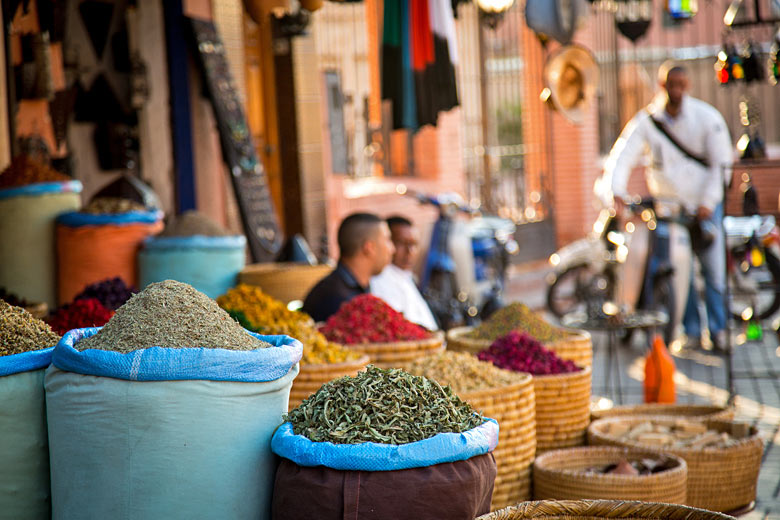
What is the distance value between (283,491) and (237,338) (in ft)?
1.27

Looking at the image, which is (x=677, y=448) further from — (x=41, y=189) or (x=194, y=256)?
(x=41, y=189)

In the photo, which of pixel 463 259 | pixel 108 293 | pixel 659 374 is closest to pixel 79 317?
pixel 108 293

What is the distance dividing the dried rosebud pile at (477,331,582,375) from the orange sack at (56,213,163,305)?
7.41 ft

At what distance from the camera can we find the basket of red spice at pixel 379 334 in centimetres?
394

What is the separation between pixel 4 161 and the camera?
5.71 meters

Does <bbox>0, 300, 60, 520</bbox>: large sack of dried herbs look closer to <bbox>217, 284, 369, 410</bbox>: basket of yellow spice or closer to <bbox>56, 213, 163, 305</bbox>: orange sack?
<bbox>217, 284, 369, 410</bbox>: basket of yellow spice

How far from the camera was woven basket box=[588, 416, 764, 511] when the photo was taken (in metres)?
3.93

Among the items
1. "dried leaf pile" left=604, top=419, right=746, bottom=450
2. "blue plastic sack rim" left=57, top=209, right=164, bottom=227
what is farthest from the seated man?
"dried leaf pile" left=604, top=419, right=746, bottom=450

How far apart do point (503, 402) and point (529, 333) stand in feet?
2.84

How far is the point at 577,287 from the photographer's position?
9.58 meters

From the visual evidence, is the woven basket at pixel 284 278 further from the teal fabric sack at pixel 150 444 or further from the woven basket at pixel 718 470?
the teal fabric sack at pixel 150 444

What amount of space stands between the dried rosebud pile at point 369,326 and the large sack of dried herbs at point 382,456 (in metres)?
1.26

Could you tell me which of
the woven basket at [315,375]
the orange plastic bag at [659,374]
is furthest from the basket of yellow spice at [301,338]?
the orange plastic bag at [659,374]

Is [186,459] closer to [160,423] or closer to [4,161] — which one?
[160,423]
